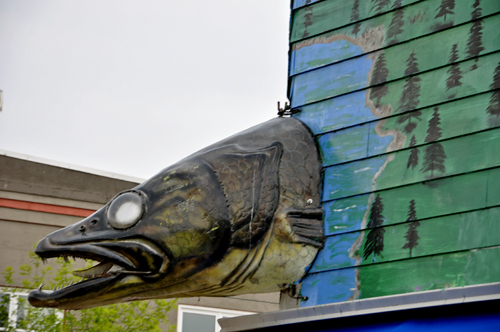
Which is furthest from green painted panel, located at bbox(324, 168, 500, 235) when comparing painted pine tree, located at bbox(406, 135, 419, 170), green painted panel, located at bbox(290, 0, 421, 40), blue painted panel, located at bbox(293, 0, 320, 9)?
blue painted panel, located at bbox(293, 0, 320, 9)

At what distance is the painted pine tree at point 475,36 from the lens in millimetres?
3990

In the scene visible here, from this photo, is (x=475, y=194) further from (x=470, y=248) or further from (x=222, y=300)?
(x=222, y=300)

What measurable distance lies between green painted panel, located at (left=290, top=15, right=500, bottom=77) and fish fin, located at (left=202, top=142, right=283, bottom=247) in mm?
753

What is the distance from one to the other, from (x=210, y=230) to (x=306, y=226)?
588 millimetres

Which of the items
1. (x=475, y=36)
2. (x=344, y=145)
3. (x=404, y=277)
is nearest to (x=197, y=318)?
(x=344, y=145)

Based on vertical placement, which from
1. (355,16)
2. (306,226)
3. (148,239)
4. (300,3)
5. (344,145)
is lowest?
(148,239)

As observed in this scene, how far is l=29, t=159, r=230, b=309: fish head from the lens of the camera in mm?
4273

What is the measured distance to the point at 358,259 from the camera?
13.5 ft

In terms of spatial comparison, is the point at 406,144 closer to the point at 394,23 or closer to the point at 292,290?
the point at 394,23

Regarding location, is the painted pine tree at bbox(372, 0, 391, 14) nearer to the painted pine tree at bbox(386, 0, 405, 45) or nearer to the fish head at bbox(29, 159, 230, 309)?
the painted pine tree at bbox(386, 0, 405, 45)

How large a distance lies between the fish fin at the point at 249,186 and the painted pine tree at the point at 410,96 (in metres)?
0.81

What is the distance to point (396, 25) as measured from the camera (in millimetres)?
4383

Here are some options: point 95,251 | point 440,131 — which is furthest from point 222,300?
point 440,131

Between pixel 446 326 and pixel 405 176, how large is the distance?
3.09ft
